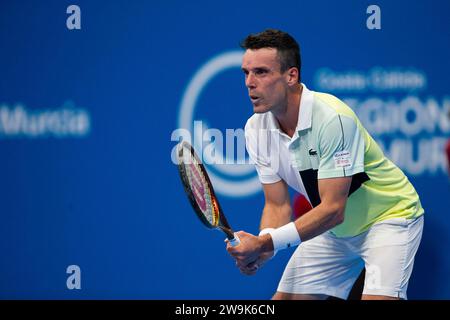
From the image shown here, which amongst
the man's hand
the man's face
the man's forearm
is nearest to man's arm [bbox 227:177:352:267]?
the man's hand

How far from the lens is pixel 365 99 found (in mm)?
5316

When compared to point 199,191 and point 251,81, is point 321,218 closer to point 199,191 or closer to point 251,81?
point 199,191

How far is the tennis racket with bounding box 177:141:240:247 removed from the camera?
13.1 feet

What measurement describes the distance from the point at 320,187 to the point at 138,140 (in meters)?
1.70

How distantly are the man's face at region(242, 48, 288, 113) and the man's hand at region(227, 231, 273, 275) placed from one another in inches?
25.5

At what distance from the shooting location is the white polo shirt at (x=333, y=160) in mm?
4234

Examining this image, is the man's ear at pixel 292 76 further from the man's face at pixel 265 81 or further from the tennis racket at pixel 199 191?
the tennis racket at pixel 199 191

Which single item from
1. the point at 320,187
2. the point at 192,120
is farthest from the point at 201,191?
the point at 192,120

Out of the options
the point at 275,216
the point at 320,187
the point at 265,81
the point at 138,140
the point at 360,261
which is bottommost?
the point at 360,261

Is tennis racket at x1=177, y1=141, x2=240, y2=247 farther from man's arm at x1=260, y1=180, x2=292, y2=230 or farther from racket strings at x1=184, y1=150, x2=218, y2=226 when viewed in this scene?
man's arm at x1=260, y1=180, x2=292, y2=230

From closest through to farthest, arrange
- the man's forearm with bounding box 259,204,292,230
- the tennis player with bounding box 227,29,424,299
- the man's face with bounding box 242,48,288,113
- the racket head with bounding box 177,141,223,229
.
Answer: the racket head with bounding box 177,141,223,229 → the tennis player with bounding box 227,29,424,299 → the man's face with bounding box 242,48,288,113 → the man's forearm with bounding box 259,204,292,230

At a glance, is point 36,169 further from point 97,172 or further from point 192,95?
point 192,95

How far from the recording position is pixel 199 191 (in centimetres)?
416
